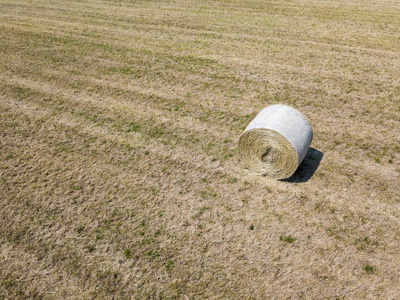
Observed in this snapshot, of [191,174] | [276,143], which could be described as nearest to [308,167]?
[276,143]

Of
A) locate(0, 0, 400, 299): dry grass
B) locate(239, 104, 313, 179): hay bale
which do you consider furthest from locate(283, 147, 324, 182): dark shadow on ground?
locate(239, 104, 313, 179): hay bale

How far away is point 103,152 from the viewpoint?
9.74 meters

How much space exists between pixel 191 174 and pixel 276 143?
2.47 metres

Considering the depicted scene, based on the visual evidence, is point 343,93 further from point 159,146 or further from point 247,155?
point 159,146

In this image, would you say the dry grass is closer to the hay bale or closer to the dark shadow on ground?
the dark shadow on ground

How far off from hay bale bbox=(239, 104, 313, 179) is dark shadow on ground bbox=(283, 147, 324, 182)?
1.54ft

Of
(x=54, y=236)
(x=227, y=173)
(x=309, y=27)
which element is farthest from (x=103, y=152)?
(x=309, y=27)

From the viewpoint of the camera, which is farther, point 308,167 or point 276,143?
point 308,167

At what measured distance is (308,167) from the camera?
29.7 ft

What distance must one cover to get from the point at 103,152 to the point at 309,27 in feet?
55.9

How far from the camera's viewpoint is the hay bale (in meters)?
8.17

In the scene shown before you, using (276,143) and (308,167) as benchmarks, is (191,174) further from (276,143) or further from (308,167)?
(308,167)

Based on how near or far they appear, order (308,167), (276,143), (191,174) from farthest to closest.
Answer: (308,167) < (191,174) < (276,143)

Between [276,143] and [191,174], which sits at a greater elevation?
[276,143]
